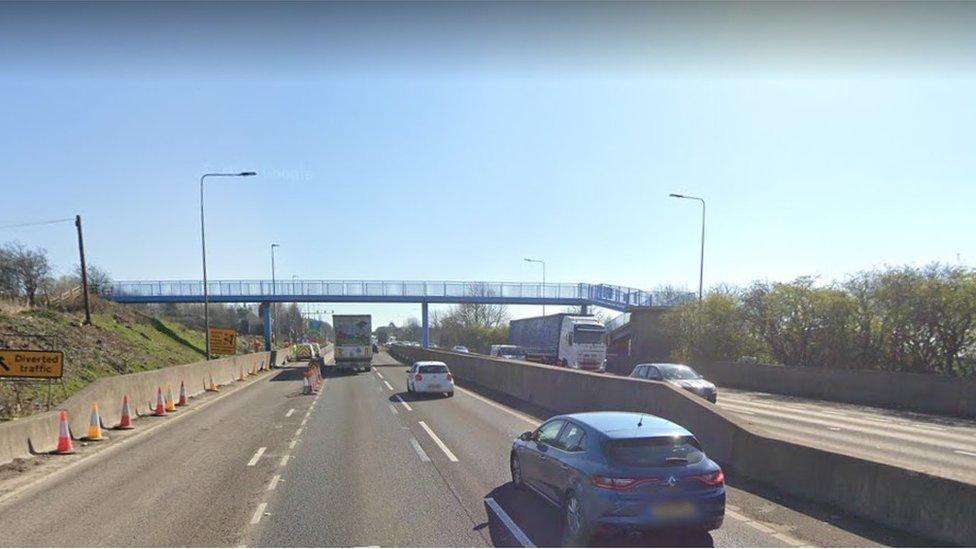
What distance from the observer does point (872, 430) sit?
16.0m

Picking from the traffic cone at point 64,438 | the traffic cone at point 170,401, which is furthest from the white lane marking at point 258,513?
the traffic cone at point 170,401

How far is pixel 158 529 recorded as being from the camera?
23.9 ft

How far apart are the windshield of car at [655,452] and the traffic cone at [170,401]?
1730 centimetres

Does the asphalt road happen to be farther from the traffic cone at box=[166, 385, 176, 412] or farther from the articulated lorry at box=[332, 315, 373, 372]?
the articulated lorry at box=[332, 315, 373, 372]

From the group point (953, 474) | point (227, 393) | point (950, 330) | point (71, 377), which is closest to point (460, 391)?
point (227, 393)

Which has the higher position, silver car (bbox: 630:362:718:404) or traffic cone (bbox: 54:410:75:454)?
traffic cone (bbox: 54:410:75:454)

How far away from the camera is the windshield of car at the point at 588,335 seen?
40.7m

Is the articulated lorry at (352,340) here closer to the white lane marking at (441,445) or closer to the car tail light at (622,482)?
the white lane marking at (441,445)

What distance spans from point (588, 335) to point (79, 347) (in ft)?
88.6

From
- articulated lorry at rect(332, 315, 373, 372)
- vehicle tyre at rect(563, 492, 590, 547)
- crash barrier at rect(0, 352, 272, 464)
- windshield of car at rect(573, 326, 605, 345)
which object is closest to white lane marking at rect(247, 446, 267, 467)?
crash barrier at rect(0, 352, 272, 464)

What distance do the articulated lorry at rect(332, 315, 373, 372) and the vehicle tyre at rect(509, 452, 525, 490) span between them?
34.8 m

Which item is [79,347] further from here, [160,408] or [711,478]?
[711,478]

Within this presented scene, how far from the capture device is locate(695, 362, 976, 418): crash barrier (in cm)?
1989

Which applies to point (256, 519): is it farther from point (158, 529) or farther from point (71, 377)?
point (71, 377)
